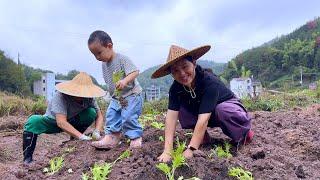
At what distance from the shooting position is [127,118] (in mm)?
3768

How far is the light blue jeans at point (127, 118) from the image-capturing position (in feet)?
12.4

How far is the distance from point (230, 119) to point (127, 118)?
0.86 meters

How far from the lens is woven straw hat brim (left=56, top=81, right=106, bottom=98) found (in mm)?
4266

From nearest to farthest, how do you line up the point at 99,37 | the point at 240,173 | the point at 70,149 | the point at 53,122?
1. the point at 240,173
2. the point at 99,37
3. the point at 70,149
4. the point at 53,122

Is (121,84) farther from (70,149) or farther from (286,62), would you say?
(286,62)

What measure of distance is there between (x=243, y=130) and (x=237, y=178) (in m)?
0.83

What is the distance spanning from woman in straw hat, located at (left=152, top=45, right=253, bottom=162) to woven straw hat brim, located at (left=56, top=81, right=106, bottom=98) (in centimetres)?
106

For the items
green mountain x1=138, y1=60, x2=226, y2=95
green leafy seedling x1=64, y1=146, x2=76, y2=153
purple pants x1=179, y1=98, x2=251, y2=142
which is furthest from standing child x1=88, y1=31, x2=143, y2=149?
purple pants x1=179, y1=98, x2=251, y2=142

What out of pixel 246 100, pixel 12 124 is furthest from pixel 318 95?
pixel 12 124

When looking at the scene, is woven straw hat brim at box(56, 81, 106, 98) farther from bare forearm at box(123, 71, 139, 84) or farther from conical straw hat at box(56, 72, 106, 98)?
bare forearm at box(123, 71, 139, 84)

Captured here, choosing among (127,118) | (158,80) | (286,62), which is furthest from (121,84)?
(286,62)

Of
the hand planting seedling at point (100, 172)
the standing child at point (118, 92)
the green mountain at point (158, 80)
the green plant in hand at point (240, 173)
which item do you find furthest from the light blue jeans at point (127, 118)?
the green plant in hand at point (240, 173)

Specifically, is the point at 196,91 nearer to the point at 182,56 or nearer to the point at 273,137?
the point at 182,56

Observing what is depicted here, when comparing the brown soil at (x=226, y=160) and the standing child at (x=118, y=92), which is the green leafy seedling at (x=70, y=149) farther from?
the standing child at (x=118, y=92)
